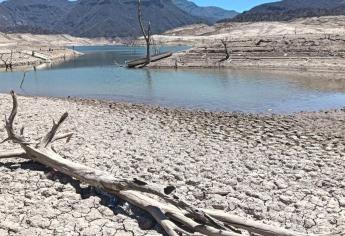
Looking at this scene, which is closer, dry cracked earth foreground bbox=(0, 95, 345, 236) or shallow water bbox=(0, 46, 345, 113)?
dry cracked earth foreground bbox=(0, 95, 345, 236)

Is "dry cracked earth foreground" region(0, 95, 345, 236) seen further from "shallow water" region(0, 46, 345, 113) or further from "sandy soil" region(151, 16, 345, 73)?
"sandy soil" region(151, 16, 345, 73)

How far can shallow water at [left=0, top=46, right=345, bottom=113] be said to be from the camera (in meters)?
26.3

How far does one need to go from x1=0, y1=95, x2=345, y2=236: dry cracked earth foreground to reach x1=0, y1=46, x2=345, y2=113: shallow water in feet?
21.7

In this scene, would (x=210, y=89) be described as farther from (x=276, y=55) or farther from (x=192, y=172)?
(x=192, y=172)

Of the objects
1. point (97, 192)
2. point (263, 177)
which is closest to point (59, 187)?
point (97, 192)

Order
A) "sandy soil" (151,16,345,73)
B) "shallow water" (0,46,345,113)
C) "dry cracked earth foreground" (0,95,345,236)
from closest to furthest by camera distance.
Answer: "dry cracked earth foreground" (0,95,345,236) < "shallow water" (0,46,345,113) < "sandy soil" (151,16,345,73)

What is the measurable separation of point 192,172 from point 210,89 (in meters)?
22.2

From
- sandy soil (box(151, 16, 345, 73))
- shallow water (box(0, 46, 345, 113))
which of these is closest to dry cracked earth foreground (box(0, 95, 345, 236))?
shallow water (box(0, 46, 345, 113))

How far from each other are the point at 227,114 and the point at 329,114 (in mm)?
4546

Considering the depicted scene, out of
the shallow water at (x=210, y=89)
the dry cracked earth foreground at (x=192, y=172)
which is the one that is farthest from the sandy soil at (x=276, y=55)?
the dry cracked earth foreground at (x=192, y=172)

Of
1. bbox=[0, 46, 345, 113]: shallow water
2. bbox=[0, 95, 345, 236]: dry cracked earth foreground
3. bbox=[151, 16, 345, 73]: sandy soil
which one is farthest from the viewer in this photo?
bbox=[151, 16, 345, 73]: sandy soil

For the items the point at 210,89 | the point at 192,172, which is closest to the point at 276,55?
Answer: the point at 210,89

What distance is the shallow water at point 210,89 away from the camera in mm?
26280

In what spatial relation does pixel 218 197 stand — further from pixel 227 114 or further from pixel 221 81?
pixel 221 81
